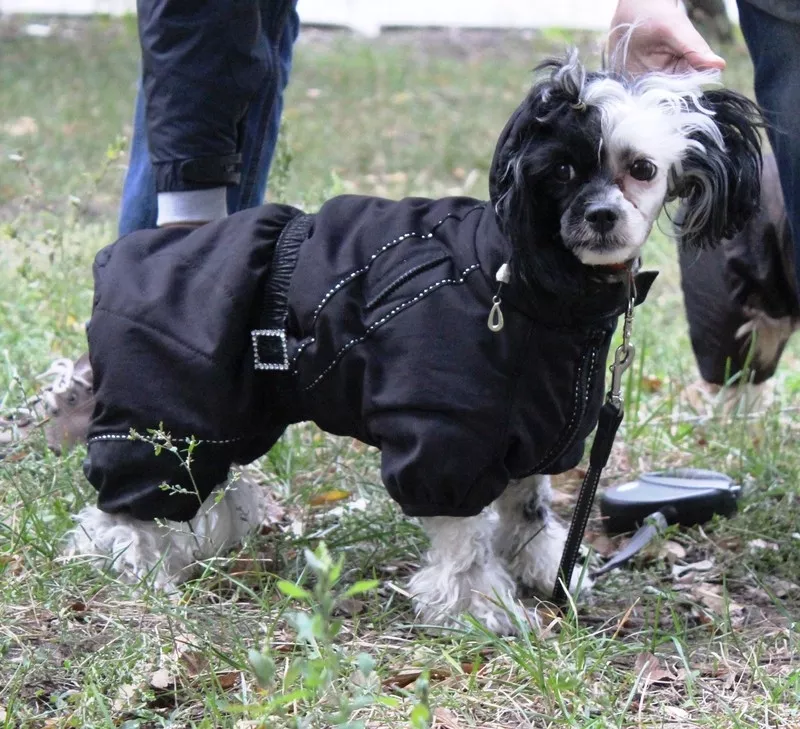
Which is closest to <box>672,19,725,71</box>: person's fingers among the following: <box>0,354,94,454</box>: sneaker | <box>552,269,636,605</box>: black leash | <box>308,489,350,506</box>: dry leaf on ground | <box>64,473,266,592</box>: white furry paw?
<box>552,269,636,605</box>: black leash

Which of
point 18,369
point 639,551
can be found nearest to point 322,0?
point 18,369

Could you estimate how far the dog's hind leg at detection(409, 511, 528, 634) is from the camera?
275 centimetres

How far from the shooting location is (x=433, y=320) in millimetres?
2510

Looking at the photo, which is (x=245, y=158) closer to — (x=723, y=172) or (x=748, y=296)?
(x=723, y=172)

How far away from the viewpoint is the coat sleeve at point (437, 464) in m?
2.49

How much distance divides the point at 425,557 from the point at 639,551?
58cm

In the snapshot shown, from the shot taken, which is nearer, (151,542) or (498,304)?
(498,304)

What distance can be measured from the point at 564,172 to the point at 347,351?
0.61m

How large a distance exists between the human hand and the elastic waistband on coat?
0.84 metres

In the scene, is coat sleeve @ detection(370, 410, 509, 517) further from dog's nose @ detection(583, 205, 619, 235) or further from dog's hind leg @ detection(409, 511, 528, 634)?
dog's nose @ detection(583, 205, 619, 235)

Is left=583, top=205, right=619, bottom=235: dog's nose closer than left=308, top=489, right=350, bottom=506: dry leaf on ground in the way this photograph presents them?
Yes

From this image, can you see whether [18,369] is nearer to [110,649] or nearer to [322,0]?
[110,649]

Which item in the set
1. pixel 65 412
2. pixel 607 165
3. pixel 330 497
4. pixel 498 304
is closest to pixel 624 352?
pixel 498 304

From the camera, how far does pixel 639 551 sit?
3.11 meters
